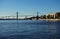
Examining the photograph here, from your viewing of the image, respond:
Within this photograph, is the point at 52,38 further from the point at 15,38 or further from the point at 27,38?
the point at 15,38

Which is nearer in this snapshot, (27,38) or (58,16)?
(27,38)

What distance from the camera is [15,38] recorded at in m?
24.1

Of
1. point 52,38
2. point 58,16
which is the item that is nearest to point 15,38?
point 52,38

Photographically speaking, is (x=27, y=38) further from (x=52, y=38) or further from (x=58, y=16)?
(x=58, y=16)

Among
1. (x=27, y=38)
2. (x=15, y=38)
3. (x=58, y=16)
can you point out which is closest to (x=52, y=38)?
(x=27, y=38)

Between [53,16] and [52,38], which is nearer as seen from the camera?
[52,38]

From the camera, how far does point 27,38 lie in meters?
23.9

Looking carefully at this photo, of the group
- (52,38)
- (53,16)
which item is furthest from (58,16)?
(52,38)

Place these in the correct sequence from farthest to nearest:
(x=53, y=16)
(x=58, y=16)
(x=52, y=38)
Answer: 1. (x=53, y=16)
2. (x=58, y=16)
3. (x=52, y=38)

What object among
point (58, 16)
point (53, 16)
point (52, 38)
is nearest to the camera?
point (52, 38)

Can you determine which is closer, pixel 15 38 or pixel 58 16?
pixel 15 38

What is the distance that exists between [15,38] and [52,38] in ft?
17.1

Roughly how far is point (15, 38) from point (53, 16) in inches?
7024

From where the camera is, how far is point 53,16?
200 metres
